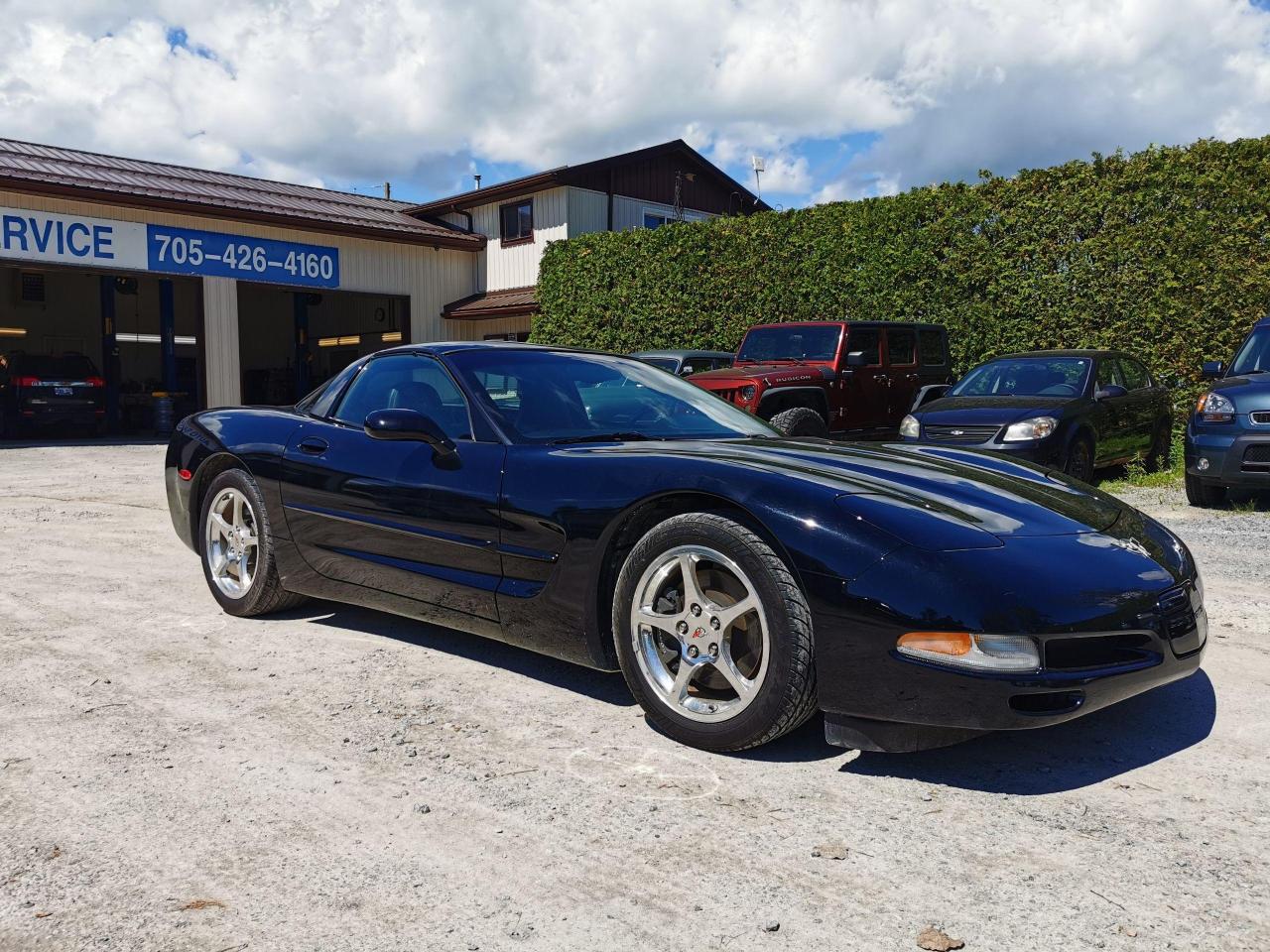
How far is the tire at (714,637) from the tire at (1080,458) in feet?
22.5

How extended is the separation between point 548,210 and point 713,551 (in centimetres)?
2196

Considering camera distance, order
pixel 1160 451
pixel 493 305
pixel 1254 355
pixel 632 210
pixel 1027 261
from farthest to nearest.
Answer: pixel 632 210 < pixel 493 305 < pixel 1027 261 < pixel 1160 451 < pixel 1254 355

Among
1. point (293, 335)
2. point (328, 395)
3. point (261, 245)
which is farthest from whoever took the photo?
point (293, 335)

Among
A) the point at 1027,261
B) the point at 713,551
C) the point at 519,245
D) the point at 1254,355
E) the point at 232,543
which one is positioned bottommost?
the point at 232,543

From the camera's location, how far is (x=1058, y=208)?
42.2 ft

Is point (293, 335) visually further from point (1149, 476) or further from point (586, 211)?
point (1149, 476)

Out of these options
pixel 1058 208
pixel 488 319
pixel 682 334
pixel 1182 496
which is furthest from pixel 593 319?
pixel 1182 496

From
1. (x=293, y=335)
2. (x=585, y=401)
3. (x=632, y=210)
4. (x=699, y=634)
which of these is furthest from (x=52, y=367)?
(x=699, y=634)

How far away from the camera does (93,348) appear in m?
32.9

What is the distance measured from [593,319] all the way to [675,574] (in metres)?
16.8

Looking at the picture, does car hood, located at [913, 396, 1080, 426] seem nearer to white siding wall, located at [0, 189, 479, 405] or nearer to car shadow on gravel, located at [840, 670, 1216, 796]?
car shadow on gravel, located at [840, 670, 1216, 796]

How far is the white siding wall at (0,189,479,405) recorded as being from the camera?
19391mm

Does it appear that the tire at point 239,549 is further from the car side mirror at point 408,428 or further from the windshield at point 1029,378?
the windshield at point 1029,378

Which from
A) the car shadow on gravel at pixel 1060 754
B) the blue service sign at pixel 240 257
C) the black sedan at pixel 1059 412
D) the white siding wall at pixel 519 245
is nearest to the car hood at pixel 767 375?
the black sedan at pixel 1059 412
